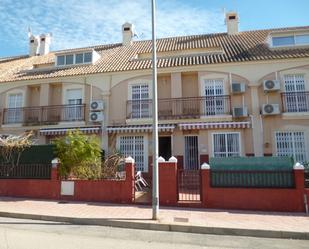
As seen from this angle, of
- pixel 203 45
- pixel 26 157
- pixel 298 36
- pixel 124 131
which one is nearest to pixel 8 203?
pixel 26 157

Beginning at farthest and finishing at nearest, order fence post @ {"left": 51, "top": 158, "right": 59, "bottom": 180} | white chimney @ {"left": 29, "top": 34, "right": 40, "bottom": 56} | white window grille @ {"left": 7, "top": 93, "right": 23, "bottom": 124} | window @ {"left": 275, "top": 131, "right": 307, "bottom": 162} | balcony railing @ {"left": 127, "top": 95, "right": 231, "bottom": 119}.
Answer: white chimney @ {"left": 29, "top": 34, "right": 40, "bottom": 56}
white window grille @ {"left": 7, "top": 93, "right": 23, "bottom": 124}
balcony railing @ {"left": 127, "top": 95, "right": 231, "bottom": 119}
window @ {"left": 275, "top": 131, "right": 307, "bottom": 162}
fence post @ {"left": 51, "top": 158, "right": 59, "bottom": 180}

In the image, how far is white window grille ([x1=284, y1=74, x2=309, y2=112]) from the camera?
2070cm

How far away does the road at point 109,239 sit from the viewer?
8492 mm

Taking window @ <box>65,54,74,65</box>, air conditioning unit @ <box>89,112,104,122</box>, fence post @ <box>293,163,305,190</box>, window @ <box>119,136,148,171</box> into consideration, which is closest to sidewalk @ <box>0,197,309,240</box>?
fence post @ <box>293,163,305,190</box>

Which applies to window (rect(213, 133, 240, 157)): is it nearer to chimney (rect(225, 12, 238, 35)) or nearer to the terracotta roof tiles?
the terracotta roof tiles

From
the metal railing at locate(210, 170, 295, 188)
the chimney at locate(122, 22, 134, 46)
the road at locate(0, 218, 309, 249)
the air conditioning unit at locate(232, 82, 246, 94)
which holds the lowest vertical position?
the road at locate(0, 218, 309, 249)

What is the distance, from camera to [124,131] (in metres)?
22.0

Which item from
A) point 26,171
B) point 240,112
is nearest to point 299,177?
point 240,112

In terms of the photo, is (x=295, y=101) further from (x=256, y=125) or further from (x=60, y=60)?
(x=60, y=60)

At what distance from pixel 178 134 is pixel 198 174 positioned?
7336 mm

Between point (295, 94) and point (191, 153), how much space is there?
816 cm

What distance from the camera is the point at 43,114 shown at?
24.7 meters

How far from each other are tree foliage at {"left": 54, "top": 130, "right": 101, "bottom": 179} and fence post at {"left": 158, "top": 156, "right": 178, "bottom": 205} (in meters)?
3.76

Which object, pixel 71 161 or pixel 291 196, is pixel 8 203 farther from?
pixel 291 196
